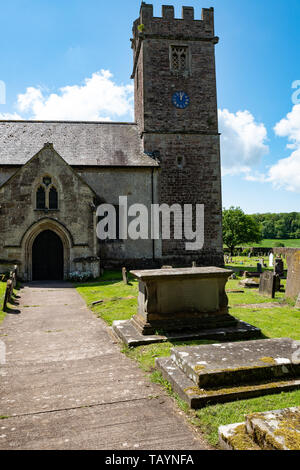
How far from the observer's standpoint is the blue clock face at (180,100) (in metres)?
23.7

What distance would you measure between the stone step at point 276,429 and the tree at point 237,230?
2007 inches

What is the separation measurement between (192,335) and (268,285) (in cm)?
625

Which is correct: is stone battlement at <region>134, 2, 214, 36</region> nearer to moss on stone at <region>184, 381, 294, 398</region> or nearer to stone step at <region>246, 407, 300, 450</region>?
moss on stone at <region>184, 381, 294, 398</region>

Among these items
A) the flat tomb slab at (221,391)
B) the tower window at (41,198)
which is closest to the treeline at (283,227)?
the tower window at (41,198)

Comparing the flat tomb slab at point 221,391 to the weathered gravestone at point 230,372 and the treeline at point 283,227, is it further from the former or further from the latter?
the treeline at point 283,227

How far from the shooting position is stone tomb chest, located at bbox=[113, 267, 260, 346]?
686 centimetres

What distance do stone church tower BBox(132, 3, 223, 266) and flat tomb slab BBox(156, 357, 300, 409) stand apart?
18516mm

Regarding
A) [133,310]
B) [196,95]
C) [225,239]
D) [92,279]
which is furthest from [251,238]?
[133,310]

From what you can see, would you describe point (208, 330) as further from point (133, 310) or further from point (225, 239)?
point (225, 239)

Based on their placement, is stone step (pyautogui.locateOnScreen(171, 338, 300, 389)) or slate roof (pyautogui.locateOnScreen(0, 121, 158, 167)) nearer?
stone step (pyautogui.locateOnScreen(171, 338, 300, 389))

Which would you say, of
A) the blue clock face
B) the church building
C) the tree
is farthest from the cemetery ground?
the tree

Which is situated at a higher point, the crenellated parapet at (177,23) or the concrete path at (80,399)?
the crenellated parapet at (177,23)

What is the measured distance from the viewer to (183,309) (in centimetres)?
721
